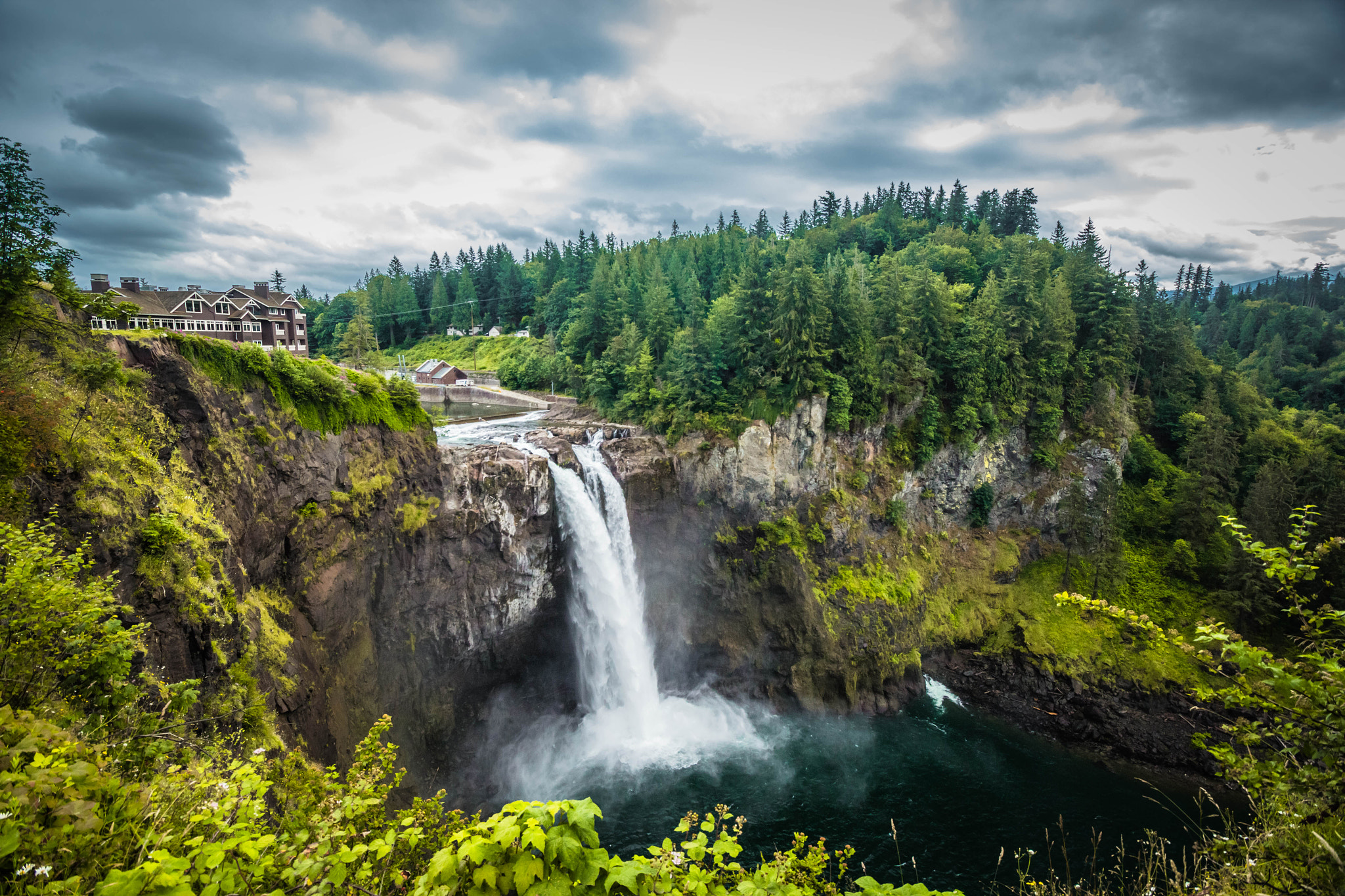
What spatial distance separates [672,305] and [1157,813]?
41631mm

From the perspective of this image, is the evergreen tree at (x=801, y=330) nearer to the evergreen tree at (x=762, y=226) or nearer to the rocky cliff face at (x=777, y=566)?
the rocky cliff face at (x=777, y=566)

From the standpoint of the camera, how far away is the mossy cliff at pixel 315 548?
44.1 ft

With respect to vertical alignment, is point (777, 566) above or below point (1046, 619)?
above

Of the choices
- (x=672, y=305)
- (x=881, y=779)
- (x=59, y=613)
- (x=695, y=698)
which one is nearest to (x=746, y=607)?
(x=695, y=698)

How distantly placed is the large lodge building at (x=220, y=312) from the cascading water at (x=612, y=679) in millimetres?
16868

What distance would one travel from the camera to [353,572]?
22469 mm

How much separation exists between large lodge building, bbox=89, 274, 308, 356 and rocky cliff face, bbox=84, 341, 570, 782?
9.90m

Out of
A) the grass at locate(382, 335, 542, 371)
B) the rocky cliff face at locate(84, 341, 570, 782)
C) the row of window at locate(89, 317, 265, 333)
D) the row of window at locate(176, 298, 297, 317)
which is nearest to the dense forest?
the rocky cliff face at locate(84, 341, 570, 782)

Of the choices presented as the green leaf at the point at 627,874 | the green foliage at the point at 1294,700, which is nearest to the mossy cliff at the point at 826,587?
the green leaf at the point at 627,874

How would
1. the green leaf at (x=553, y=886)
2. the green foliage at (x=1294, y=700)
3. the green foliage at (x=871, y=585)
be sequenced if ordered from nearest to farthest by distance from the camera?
the green leaf at (x=553, y=886), the green foliage at (x=1294, y=700), the green foliage at (x=871, y=585)

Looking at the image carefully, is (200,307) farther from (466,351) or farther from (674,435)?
(466,351)

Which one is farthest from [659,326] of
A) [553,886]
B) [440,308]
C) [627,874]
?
[440,308]

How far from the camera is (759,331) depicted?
1511 inches

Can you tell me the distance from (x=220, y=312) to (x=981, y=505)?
176 ft
